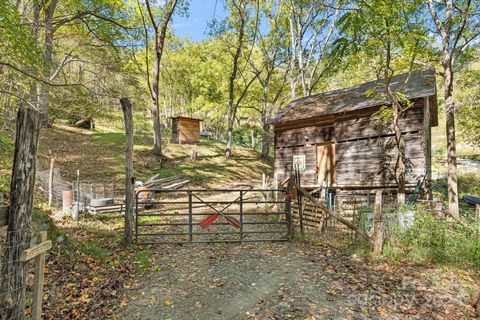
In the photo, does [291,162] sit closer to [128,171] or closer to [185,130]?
[128,171]

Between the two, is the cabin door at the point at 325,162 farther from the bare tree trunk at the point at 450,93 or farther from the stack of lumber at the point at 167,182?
the stack of lumber at the point at 167,182

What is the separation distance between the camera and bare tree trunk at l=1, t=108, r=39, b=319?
305cm

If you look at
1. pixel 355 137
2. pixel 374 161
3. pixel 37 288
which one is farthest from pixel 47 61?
pixel 374 161

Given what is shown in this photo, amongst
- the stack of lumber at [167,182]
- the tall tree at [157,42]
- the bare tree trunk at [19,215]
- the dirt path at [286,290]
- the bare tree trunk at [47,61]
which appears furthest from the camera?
the tall tree at [157,42]

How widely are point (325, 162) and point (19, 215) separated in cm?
1567

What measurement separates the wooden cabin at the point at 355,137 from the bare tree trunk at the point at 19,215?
1235 centimetres

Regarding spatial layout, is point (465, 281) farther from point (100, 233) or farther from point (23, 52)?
point (23, 52)

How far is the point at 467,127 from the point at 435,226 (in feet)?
51.9

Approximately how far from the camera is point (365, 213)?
27.3ft

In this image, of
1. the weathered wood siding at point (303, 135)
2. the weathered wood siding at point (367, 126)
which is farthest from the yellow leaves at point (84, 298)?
the weathered wood siding at point (303, 135)

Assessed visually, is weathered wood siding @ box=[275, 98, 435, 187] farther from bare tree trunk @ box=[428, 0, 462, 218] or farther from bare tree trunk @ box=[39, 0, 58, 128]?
bare tree trunk @ box=[39, 0, 58, 128]

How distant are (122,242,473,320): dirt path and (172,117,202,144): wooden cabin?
23.2m

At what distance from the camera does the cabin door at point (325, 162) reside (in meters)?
16.2

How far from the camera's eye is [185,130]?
29.3 m
